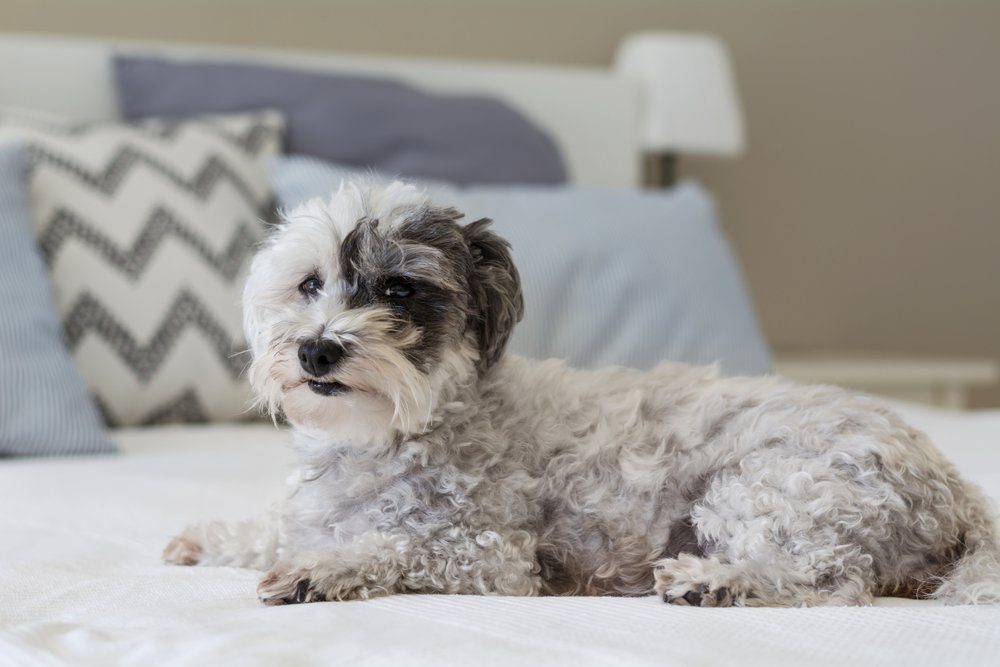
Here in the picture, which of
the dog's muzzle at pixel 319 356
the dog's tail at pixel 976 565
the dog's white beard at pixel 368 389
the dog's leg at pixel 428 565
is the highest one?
the dog's muzzle at pixel 319 356

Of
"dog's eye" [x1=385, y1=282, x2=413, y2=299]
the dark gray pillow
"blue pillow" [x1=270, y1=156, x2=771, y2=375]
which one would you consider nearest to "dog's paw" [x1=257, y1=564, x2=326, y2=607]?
"dog's eye" [x1=385, y1=282, x2=413, y2=299]

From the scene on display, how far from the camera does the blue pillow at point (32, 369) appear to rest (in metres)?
2.09

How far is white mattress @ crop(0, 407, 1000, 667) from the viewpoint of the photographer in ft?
3.15

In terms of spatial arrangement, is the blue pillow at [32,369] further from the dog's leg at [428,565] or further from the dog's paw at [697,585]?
the dog's paw at [697,585]

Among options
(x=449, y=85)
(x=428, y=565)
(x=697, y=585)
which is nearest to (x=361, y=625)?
(x=428, y=565)

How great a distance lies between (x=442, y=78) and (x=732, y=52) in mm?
1386

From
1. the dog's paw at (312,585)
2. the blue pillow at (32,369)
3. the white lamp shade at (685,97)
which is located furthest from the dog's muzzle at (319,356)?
the white lamp shade at (685,97)

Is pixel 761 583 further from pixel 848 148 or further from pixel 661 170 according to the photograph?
pixel 848 148

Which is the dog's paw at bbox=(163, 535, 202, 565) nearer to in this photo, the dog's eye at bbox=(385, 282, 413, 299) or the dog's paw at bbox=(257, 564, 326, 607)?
the dog's paw at bbox=(257, 564, 326, 607)

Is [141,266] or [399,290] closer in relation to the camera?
[399,290]

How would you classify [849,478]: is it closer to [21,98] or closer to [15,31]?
[21,98]

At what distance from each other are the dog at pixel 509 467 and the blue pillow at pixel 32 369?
73cm

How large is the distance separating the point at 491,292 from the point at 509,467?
22cm

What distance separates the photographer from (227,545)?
149 centimetres
